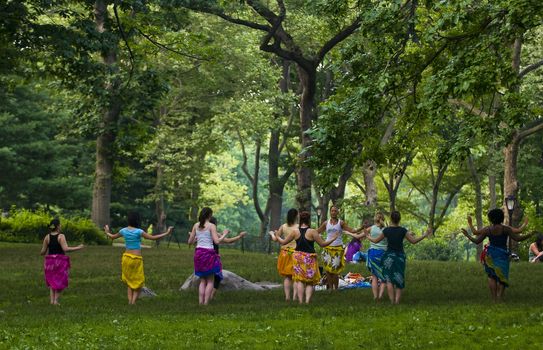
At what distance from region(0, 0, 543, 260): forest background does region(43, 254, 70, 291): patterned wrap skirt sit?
5.40 metres

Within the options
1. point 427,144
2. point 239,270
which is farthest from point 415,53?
point 427,144

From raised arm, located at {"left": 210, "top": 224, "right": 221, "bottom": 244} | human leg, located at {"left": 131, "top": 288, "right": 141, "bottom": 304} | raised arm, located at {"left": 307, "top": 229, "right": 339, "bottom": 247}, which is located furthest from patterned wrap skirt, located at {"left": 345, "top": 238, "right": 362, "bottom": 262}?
raised arm, located at {"left": 210, "top": 224, "right": 221, "bottom": 244}

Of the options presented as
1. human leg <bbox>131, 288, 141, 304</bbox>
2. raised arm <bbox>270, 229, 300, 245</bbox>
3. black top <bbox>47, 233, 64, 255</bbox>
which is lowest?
human leg <bbox>131, 288, 141, 304</bbox>

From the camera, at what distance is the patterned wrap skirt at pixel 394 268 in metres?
18.7

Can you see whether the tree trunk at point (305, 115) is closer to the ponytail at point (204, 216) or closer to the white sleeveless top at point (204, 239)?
the white sleeveless top at point (204, 239)

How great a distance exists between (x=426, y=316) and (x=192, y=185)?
40366mm

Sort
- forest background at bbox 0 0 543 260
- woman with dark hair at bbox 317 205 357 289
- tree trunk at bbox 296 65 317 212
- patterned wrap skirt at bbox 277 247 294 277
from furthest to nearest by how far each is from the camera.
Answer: tree trunk at bbox 296 65 317 212
woman with dark hair at bbox 317 205 357 289
patterned wrap skirt at bbox 277 247 294 277
forest background at bbox 0 0 543 260

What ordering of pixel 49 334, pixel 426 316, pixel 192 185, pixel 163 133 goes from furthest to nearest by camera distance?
pixel 192 185, pixel 163 133, pixel 426 316, pixel 49 334

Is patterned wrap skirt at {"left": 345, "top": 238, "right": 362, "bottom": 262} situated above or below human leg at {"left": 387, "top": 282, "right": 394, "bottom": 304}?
above

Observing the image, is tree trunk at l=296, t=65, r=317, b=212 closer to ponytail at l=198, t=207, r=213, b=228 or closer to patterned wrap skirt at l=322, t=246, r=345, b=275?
patterned wrap skirt at l=322, t=246, r=345, b=275

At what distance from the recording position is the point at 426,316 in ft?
53.0

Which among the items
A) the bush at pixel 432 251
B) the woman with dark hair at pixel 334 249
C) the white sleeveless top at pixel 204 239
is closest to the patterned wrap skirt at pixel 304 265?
the white sleeveless top at pixel 204 239

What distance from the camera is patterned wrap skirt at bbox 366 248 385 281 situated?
62.7ft

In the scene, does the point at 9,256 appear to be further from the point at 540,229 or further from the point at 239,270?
the point at 540,229
